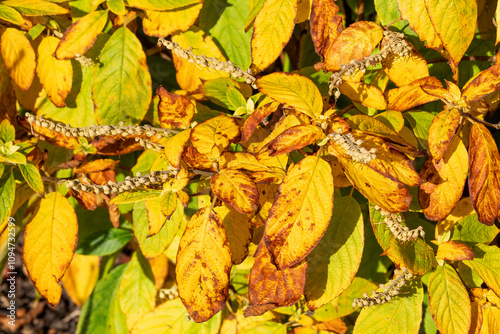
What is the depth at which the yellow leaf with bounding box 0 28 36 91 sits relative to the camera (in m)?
1.18

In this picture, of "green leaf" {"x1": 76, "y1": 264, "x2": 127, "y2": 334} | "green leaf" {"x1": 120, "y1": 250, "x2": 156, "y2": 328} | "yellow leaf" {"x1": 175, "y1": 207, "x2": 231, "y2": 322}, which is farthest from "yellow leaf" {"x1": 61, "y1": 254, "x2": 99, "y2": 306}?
"yellow leaf" {"x1": 175, "y1": 207, "x2": 231, "y2": 322}

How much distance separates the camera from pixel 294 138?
83 cm

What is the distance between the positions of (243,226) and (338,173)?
0.24m

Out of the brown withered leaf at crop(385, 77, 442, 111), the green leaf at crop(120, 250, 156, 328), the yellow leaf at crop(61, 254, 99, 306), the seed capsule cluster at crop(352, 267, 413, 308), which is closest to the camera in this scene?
the brown withered leaf at crop(385, 77, 442, 111)

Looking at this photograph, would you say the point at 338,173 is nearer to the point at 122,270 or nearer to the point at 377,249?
the point at 377,249

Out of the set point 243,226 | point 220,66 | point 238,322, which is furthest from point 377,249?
point 220,66

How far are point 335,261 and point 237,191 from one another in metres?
0.31

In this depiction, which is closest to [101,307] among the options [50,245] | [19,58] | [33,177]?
[50,245]

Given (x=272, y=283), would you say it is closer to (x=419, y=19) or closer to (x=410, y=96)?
(x=410, y=96)

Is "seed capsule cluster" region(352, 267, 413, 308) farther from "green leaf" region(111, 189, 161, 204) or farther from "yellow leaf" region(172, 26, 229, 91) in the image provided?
"yellow leaf" region(172, 26, 229, 91)

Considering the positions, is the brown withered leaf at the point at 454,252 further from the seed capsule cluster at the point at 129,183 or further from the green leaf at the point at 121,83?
the green leaf at the point at 121,83

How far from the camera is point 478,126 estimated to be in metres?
0.89

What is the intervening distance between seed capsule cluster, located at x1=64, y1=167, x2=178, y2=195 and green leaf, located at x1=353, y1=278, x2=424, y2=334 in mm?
572

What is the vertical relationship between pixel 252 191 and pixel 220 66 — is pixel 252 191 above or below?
below
